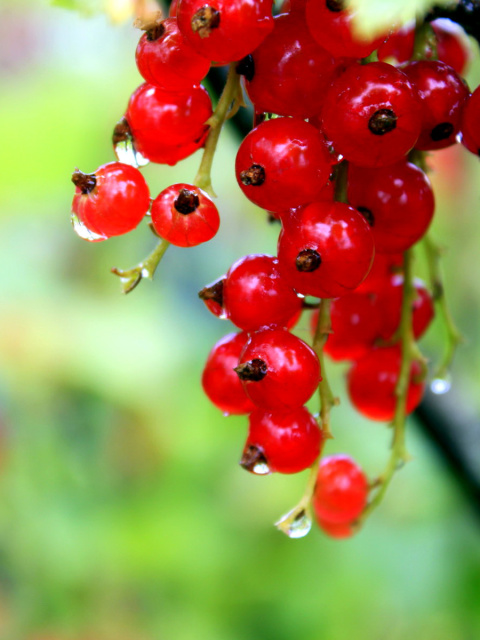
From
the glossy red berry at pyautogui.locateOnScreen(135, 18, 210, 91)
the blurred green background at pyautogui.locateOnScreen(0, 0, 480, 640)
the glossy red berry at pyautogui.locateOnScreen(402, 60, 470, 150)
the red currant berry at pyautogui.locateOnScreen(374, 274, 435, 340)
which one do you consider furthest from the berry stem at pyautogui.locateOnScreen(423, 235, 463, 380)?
the blurred green background at pyautogui.locateOnScreen(0, 0, 480, 640)

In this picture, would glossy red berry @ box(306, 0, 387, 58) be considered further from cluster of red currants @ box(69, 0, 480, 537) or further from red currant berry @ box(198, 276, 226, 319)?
red currant berry @ box(198, 276, 226, 319)

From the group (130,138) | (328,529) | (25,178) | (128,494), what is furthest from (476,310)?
(130,138)

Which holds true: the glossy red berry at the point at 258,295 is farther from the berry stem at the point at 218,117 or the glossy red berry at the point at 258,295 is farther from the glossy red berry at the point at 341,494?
the glossy red berry at the point at 341,494

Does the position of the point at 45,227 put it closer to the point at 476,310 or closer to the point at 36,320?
the point at 36,320

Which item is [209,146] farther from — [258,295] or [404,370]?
[404,370]


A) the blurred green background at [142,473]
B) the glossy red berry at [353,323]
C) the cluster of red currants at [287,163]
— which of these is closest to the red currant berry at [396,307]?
the glossy red berry at [353,323]

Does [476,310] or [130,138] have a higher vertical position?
[130,138]

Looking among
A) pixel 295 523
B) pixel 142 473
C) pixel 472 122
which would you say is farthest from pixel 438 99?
pixel 142 473
